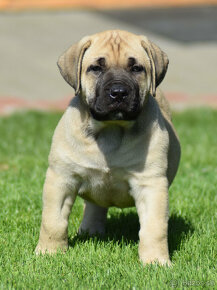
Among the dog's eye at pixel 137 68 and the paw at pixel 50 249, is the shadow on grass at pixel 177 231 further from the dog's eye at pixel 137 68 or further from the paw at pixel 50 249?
the dog's eye at pixel 137 68

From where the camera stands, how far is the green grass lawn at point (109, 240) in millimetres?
3834

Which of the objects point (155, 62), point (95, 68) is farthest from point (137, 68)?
point (95, 68)

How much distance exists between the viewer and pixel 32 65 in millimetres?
16281

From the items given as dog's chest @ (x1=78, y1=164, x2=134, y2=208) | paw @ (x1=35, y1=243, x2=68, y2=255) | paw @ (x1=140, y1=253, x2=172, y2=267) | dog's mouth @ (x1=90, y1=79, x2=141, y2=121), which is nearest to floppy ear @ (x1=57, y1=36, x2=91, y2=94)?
dog's mouth @ (x1=90, y1=79, x2=141, y2=121)

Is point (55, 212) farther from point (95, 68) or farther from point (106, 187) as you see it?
point (95, 68)

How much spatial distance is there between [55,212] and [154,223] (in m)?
0.75

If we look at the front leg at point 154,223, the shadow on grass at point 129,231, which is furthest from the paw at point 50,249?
the front leg at point 154,223

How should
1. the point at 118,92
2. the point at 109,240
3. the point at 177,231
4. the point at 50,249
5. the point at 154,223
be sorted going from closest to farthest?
1. the point at 118,92
2. the point at 154,223
3. the point at 50,249
4. the point at 109,240
5. the point at 177,231

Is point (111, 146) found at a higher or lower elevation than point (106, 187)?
higher

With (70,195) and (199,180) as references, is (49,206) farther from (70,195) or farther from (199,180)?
(199,180)

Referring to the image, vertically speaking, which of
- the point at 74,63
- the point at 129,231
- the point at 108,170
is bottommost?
the point at 129,231

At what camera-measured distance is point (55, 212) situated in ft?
14.9

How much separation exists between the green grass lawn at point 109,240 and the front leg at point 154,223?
0.39 ft

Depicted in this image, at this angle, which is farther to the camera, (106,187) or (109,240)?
(109,240)
